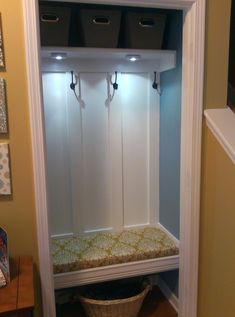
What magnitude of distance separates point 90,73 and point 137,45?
41 cm

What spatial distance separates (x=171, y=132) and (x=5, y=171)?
122cm

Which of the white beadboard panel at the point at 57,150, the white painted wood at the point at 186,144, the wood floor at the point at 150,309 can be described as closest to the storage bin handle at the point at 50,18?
the white beadboard panel at the point at 57,150

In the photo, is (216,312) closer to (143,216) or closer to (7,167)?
(143,216)

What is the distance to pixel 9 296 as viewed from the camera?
130 centimetres

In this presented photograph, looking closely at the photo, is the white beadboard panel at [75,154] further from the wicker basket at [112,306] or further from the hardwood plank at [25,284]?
Answer: the hardwood plank at [25,284]

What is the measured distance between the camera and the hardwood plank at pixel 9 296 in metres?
1.23

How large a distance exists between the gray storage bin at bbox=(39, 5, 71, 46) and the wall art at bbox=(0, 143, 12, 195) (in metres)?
0.82

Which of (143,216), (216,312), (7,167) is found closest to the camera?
(7,167)

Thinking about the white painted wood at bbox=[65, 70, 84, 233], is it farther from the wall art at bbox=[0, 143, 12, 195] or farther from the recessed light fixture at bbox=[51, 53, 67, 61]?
the wall art at bbox=[0, 143, 12, 195]

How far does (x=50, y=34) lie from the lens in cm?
195

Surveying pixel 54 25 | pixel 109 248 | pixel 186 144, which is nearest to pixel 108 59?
pixel 54 25

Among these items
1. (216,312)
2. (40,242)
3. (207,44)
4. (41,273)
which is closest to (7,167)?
(40,242)

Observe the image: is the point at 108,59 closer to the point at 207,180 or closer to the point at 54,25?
the point at 54,25

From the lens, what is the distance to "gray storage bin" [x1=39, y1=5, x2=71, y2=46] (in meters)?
1.90
